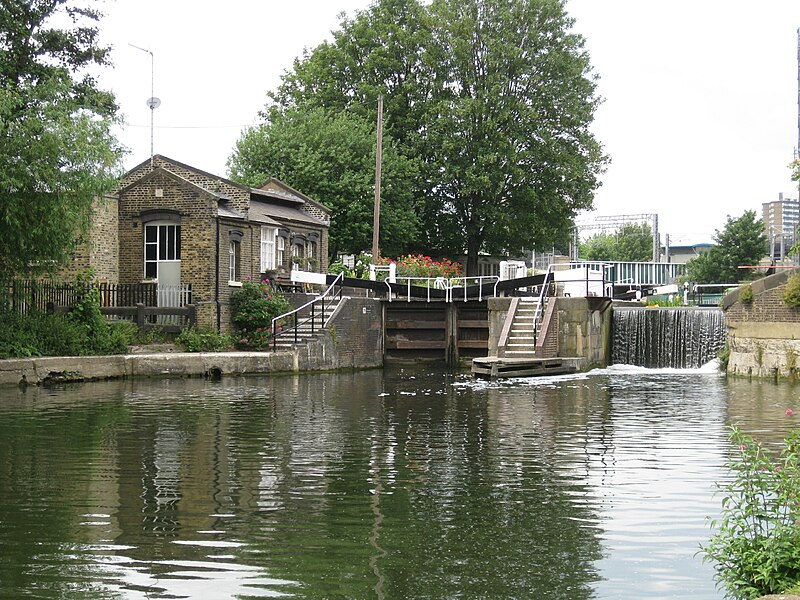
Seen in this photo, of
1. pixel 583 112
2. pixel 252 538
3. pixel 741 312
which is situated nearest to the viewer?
pixel 252 538

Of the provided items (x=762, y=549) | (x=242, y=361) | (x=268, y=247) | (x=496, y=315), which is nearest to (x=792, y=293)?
Answer: (x=496, y=315)

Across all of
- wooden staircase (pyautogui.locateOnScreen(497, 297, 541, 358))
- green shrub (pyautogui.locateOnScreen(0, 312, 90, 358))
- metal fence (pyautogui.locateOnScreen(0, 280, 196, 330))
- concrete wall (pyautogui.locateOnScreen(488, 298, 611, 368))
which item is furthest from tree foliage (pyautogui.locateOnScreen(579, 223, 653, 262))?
green shrub (pyautogui.locateOnScreen(0, 312, 90, 358))

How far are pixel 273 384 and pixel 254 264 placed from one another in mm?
9358

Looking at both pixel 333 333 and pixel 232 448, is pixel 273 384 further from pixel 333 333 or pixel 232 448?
pixel 232 448

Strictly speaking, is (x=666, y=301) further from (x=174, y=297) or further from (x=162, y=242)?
(x=174, y=297)

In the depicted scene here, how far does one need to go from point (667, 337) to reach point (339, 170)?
63.1ft

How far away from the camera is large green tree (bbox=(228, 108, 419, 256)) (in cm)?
4747

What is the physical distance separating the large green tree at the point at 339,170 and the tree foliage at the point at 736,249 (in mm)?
26644

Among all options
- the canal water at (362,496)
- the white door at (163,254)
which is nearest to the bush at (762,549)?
the canal water at (362,496)

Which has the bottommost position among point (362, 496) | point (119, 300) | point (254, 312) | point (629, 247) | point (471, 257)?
point (362, 496)

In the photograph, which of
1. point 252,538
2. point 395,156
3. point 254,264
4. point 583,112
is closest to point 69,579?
point 252,538

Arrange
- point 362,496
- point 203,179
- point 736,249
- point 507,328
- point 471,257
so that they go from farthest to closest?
point 736,249
point 471,257
point 203,179
point 507,328
point 362,496

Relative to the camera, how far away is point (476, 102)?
164 ft

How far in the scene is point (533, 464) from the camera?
1380cm
